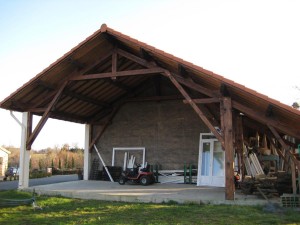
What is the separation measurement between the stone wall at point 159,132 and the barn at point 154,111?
0.05 meters

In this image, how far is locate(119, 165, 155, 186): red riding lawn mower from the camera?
13641 millimetres

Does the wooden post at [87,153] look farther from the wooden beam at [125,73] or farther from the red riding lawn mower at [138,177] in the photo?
Result: the wooden beam at [125,73]

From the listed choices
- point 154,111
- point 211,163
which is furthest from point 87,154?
point 211,163

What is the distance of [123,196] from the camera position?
9.65 m

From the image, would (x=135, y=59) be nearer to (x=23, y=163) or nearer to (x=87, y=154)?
(x=23, y=163)

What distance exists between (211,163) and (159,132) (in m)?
2.98

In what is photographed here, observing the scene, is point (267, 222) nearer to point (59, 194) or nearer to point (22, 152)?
point (59, 194)

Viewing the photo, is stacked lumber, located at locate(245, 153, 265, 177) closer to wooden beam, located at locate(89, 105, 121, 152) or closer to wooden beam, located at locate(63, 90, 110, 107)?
wooden beam, located at locate(63, 90, 110, 107)

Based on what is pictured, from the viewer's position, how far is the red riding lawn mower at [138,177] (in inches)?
537

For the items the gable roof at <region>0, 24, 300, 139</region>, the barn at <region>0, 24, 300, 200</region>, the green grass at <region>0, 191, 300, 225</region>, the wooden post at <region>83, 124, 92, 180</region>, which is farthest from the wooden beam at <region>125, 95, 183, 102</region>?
the green grass at <region>0, 191, 300, 225</region>

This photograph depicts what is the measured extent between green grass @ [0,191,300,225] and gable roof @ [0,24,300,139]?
2.51 meters

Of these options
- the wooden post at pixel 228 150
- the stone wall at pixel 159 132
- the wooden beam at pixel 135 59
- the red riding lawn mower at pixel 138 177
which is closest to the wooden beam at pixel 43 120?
the wooden beam at pixel 135 59

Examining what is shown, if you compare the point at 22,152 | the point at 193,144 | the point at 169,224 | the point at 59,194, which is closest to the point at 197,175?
the point at 193,144

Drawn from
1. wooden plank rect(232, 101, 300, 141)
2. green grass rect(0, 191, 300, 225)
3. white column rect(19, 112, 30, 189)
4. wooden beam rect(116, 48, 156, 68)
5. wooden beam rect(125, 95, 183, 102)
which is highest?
wooden beam rect(116, 48, 156, 68)
